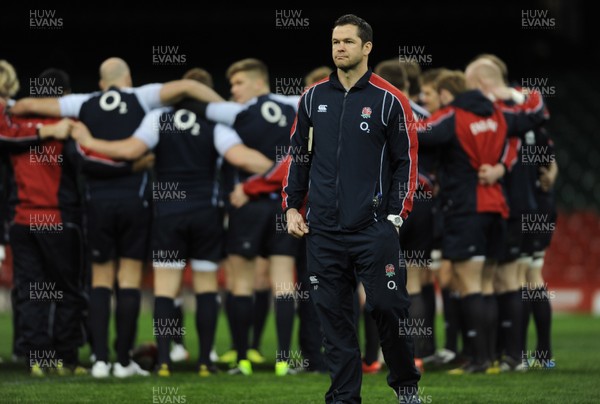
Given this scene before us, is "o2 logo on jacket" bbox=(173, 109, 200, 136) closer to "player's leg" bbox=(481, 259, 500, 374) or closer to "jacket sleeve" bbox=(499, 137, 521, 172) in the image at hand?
"jacket sleeve" bbox=(499, 137, 521, 172)

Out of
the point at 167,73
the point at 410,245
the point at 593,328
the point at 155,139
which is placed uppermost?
the point at 167,73

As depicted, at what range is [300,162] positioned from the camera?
6676 mm

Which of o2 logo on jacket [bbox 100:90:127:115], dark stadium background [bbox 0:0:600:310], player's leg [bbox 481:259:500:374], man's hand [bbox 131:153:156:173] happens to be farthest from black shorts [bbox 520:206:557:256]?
dark stadium background [bbox 0:0:600:310]

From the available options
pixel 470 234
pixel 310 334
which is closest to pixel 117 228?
pixel 310 334

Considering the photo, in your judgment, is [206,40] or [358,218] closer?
[358,218]

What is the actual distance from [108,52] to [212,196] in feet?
51.7

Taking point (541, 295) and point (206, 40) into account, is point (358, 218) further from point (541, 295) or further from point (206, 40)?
point (206, 40)

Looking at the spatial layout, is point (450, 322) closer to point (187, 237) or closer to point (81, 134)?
point (187, 237)

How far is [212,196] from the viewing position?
31.4 ft

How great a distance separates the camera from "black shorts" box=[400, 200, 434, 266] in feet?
31.3

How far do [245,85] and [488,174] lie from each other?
218 cm

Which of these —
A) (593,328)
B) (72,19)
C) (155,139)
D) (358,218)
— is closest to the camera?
(358,218)

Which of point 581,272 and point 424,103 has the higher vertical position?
point 424,103

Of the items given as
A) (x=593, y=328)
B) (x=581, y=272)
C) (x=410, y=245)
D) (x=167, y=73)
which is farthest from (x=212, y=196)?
(x=167, y=73)
